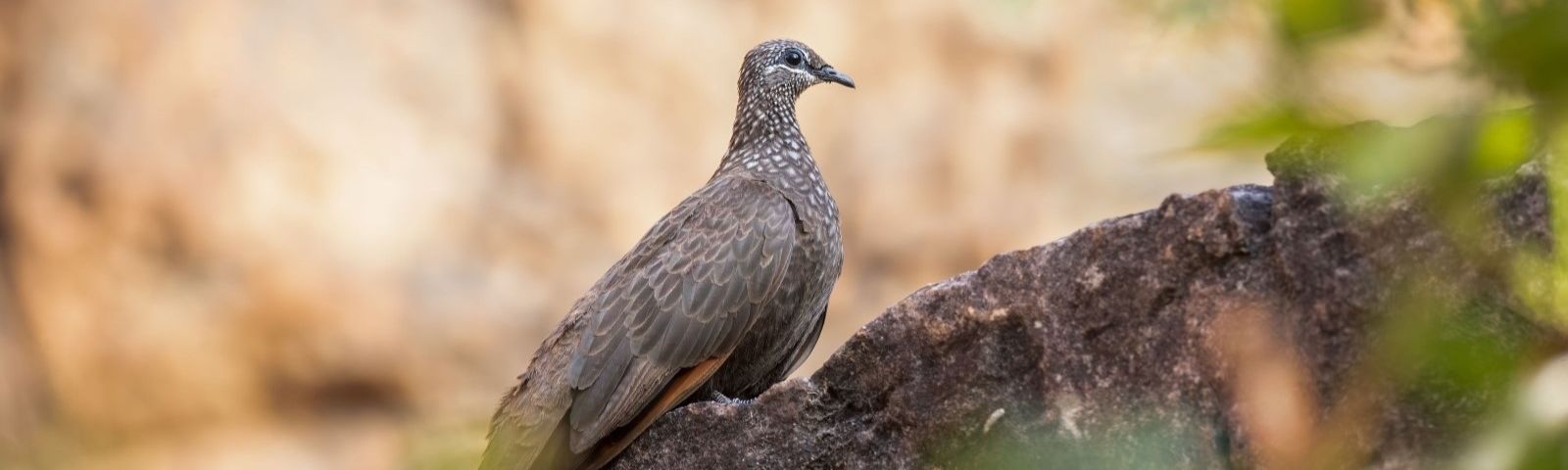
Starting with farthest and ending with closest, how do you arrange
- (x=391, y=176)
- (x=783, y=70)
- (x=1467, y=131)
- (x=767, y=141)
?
1. (x=391, y=176)
2. (x=783, y=70)
3. (x=767, y=141)
4. (x=1467, y=131)

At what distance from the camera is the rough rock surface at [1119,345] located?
3438 millimetres

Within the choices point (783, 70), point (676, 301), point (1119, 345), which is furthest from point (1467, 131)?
point (783, 70)

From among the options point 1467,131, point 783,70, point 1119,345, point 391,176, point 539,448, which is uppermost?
point 391,176

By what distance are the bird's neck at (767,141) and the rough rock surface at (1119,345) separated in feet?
4.13

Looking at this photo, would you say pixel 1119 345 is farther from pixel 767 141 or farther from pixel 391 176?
pixel 391 176

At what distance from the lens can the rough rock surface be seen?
11.3 feet

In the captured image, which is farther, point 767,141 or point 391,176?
point 391,176

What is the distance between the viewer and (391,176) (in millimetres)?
10812

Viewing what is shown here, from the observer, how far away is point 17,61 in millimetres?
10875

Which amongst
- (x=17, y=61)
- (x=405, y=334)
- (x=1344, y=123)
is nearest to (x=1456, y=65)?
(x=1344, y=123)

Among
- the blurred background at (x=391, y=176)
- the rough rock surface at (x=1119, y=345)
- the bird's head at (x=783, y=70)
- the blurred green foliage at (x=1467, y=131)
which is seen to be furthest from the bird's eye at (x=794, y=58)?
the blurred green foliage at (x=1467, y=131)

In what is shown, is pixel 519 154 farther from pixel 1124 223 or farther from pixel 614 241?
pixel 1124 223

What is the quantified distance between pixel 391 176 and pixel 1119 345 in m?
7.70

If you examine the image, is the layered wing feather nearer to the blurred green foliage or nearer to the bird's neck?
the bird's neck
